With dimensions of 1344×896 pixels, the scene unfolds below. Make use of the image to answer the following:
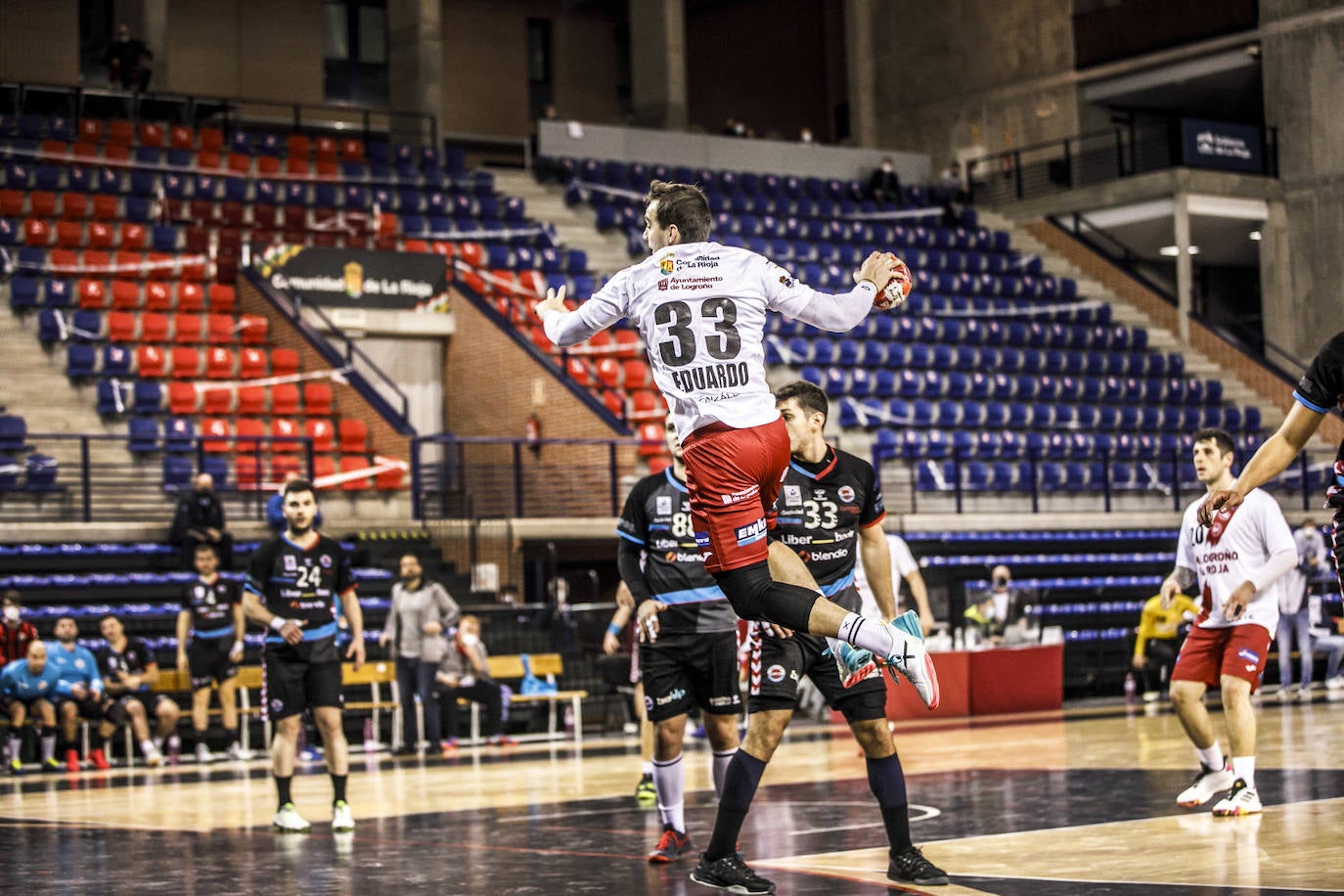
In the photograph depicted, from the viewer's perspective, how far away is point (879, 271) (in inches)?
256

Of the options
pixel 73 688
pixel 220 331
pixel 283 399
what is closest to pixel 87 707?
pixel 73 688

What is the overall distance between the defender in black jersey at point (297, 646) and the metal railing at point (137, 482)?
9.94m

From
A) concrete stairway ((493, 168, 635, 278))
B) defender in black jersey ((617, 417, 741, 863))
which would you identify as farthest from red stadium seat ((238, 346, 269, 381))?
defender in black jersey ((617, 417, 741, 863))

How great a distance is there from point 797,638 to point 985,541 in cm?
1702

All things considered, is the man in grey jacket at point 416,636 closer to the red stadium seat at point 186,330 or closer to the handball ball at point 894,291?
the red stadium seat at point 186,330

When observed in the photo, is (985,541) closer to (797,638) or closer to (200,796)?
(200,796)

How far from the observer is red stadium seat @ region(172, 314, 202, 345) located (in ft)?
78.0

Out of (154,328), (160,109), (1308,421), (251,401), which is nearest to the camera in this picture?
(1308,421)

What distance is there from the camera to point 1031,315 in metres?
32.3

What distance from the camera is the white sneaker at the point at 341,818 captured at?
394 inches

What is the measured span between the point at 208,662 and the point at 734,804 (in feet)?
36.0

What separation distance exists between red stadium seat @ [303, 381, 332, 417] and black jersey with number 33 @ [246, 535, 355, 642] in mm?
13310

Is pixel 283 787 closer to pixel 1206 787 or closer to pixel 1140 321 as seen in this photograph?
pixel 1206 787

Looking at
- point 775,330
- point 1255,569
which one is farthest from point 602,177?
point 1255,569
